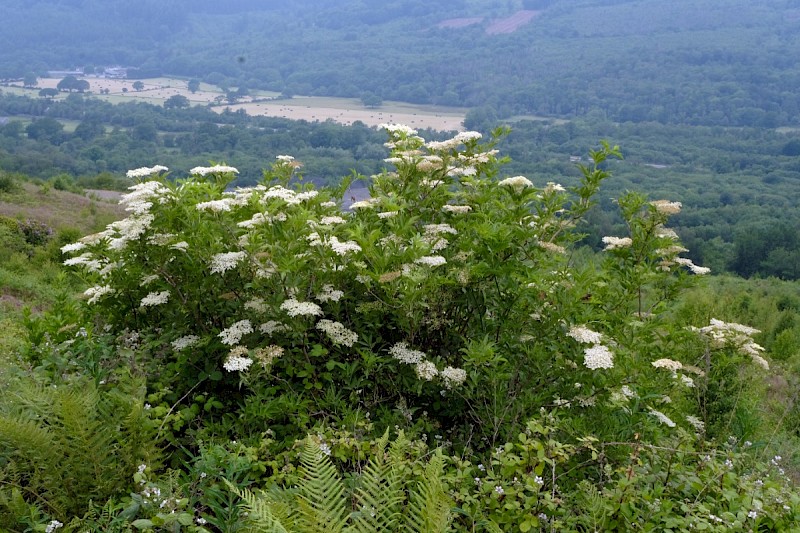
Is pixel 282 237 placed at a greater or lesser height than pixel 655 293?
greater

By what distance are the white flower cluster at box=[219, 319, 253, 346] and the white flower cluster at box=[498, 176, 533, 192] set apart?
1.97 m

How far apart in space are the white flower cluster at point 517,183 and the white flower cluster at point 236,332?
1.97 m

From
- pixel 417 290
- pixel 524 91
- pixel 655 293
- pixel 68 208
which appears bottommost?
pixel 524 91

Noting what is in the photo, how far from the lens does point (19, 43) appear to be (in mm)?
192375

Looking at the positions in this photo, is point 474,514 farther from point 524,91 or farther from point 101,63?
point 101,63

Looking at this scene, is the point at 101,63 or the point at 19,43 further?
the point at 19,43

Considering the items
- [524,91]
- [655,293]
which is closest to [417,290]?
[655,293]

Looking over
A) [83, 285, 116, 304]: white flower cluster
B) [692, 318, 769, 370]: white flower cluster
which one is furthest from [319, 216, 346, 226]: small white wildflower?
[692, 318, 769, 370]: white flower cluster

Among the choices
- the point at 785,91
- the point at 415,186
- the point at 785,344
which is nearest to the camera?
the point at 415,186

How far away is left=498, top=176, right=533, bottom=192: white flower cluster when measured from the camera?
4.10 m

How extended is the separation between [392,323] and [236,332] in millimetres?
1076

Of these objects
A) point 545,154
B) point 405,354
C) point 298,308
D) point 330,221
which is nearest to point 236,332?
point 298,308

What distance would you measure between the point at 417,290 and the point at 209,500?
1.53 meters

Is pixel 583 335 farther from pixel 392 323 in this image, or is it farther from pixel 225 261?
pixel 225 261
